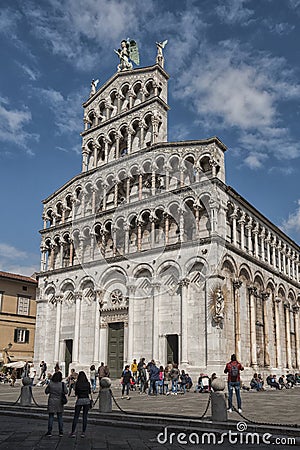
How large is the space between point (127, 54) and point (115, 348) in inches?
941

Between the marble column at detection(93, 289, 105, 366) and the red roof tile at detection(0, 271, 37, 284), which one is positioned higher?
the red roof tile at detection(0, 271, 37, 284)

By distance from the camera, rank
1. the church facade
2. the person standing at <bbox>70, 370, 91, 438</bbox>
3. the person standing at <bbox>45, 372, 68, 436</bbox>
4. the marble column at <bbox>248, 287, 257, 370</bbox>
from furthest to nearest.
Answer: the marble column at <bbox>248, 287, 257, 370</bbox> < the church facade < the person standing at <bbox>45, 372, 68, 436</bbox> < the person standing at <bbox>70, 370, 91, 438</bbox>

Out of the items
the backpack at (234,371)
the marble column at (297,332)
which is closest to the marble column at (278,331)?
the marble column at (297,332)

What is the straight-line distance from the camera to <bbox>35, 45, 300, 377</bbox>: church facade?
27312 mm

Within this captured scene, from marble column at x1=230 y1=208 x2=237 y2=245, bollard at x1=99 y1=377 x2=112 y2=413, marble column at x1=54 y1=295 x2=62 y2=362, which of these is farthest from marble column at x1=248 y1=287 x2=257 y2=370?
bollard at x1=99 y1=377 x2=112 y2=413

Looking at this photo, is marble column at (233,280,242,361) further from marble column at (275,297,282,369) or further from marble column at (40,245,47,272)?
marble column at (40,245,47,272)

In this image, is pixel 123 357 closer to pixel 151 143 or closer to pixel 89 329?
pixel 89 329

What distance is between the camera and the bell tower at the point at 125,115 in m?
33.7

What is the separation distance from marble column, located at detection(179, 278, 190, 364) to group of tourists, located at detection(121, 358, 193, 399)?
80 centimetres

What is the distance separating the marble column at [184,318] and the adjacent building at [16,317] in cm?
1916

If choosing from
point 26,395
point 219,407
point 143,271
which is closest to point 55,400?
point 219,407

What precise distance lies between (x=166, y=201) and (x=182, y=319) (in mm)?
7771

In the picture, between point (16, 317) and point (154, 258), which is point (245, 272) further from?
point (16, 317)

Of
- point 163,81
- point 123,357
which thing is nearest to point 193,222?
point 123,357
